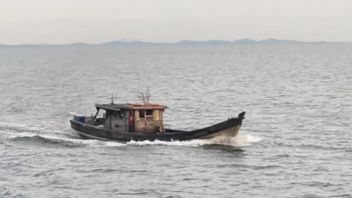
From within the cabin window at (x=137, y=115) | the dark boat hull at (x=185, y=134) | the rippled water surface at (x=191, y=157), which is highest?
the cabin window at (x=137, y=115)

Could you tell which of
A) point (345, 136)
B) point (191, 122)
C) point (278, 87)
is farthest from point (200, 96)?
point (345, 136)

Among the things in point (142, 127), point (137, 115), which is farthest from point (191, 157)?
point (137, 115)

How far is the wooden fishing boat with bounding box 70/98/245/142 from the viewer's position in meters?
42.8

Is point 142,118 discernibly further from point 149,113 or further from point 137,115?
point 149,113

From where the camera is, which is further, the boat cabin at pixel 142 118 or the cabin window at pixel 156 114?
the cabin window at pixel 156 114

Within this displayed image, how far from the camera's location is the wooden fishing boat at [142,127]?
4275cm

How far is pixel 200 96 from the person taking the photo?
8688cm

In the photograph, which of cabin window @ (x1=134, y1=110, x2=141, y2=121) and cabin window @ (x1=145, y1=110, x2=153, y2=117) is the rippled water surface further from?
cabin window @ (x1=145, y1=110, x2=153, y2=117)

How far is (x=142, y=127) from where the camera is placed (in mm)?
44719

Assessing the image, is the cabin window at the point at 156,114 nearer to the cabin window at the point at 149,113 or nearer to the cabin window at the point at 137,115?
the cabin window at the point at 149,113

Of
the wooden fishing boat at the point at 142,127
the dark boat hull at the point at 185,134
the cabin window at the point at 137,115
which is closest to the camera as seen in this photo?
the dark boat hull at the point at 185,134

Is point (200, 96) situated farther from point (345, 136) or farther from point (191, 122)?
point (345, 136)

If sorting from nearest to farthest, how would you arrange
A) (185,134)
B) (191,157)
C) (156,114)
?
(191,157)
(185,134)
(156,114)

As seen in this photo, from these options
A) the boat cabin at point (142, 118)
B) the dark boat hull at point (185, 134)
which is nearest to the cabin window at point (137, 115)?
the boat cabin at point (142, 118)
